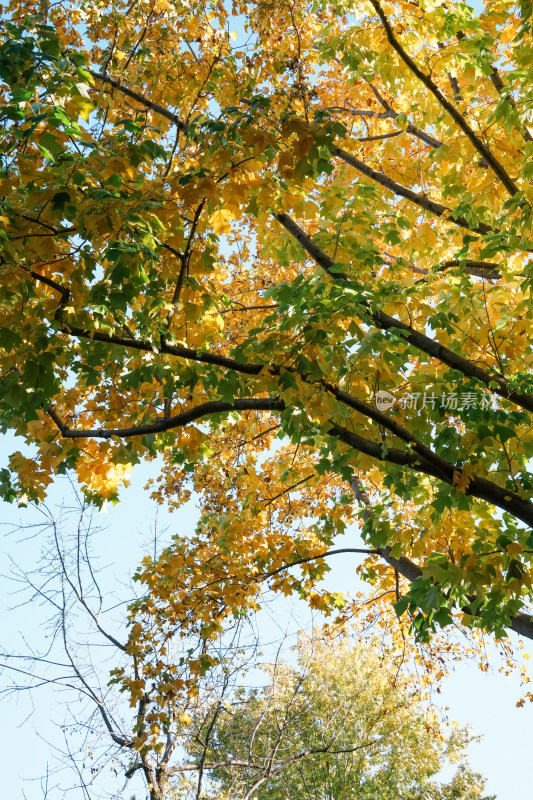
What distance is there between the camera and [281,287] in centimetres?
477

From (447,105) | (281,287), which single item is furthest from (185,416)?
(447,105)

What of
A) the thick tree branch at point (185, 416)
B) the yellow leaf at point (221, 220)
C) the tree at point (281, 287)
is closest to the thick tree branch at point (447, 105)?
the tree at point (281, 287)

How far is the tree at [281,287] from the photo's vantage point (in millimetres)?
3979

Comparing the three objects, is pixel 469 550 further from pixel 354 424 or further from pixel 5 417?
pixel 5 417

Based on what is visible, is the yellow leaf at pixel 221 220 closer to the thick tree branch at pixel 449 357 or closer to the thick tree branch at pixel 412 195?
the thick tree branch at pixel 449 357

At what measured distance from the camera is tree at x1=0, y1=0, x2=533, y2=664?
13.1 ft

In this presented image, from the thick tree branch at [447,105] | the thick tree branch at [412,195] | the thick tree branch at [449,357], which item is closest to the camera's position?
the thick tree branch at [449,357]

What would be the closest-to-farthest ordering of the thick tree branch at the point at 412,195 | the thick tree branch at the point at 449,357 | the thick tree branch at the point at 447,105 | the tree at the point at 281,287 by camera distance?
the tree at the point at 281,287
the thick tree branch at the point at 449,357
the thick tree branch at the point at 447,105
the thick tree branch at the point at 412,195

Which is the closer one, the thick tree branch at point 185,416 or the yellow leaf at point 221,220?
the yellow leaf at point 221,220

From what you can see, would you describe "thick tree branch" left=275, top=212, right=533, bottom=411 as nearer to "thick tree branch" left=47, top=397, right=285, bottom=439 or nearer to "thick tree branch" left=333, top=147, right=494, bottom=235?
"thick tree branch" left=47, top=397, right=285, bottom=439

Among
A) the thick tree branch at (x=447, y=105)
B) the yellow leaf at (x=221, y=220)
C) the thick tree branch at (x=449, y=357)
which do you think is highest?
the thick tree branch at (x=447, y=105)

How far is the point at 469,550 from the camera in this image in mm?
5406

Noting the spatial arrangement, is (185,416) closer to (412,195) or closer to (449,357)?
(449,357)

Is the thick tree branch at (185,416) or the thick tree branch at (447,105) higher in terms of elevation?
the thick tree branch at (447,105)
